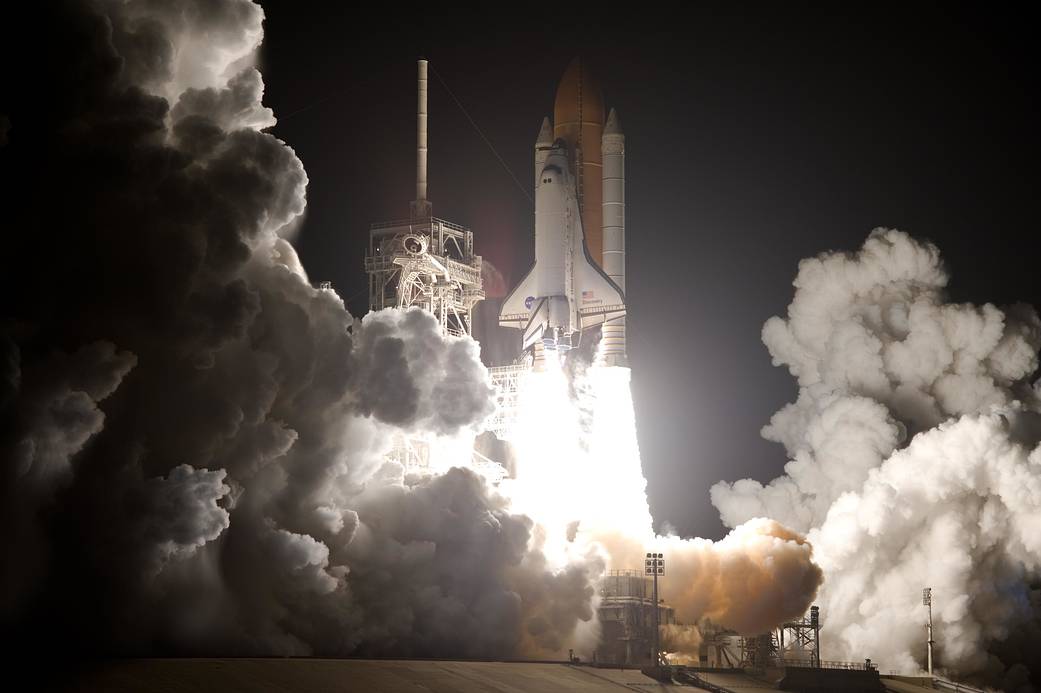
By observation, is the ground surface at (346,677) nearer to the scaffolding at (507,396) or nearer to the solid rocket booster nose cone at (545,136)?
the scaffolding at (507,396)

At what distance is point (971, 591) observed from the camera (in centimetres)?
7375

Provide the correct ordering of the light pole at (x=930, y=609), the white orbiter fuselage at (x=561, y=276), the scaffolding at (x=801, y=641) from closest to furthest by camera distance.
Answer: the scaffolding at (x=801, y=641)
the white orbiter fuselage at (x=561, y=276)
the light pole at (x=930, y=609)

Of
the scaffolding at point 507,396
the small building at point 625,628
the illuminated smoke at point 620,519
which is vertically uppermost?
the scaffolding at point 507,396


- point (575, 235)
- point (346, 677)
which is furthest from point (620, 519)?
point (346, 677)

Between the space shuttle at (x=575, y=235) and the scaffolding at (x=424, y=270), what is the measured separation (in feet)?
5.80

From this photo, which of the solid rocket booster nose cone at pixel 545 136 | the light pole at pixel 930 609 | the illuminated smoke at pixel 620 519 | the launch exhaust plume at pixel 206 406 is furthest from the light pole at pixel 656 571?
the solid rocket booster nose cone at pixel 545 136

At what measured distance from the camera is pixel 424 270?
70.6 metres

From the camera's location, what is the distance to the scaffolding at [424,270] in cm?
7056

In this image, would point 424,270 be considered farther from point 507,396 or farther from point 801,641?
point 801,641

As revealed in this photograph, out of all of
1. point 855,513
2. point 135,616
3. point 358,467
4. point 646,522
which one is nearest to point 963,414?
point 855,513

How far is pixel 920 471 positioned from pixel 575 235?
17.0 metres

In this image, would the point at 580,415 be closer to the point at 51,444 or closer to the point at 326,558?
the point at 326,558

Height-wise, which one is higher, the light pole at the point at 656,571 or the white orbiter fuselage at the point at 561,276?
the white orbiter fuselage at the point at 561,276

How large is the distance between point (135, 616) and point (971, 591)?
36953 millimetres
